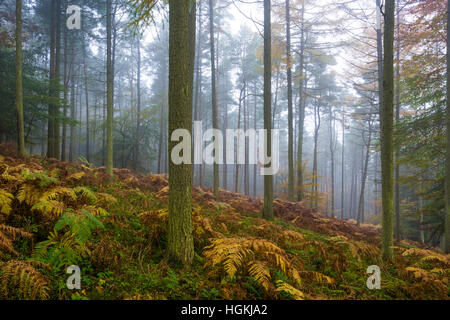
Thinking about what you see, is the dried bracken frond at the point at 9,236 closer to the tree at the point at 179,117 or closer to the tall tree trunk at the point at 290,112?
the tree at the point at 179,117

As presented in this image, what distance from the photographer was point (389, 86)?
4656mm

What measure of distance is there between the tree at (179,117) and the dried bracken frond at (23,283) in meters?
1.67

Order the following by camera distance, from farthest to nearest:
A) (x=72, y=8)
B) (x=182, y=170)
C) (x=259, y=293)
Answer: (x=72, y=8) → (x=182, y=170) → (x=259, y=293)

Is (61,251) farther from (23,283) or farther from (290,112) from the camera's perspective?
(290,112)

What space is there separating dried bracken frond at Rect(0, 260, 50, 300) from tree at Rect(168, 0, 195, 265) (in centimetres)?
167

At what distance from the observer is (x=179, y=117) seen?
3.57 m

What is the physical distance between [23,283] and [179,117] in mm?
2940

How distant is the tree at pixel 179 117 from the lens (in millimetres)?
3553

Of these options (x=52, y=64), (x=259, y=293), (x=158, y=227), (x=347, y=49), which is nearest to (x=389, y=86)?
(x=259, y=293)

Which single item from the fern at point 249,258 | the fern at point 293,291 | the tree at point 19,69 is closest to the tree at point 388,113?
the fern at point 249,258

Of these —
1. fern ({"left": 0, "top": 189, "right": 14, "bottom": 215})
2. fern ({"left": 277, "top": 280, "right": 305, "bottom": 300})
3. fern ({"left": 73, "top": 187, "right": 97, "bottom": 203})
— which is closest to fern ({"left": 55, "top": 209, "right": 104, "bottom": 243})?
fern ({"left": 0, "top": 189, "right": 14, "bottom": 215})
